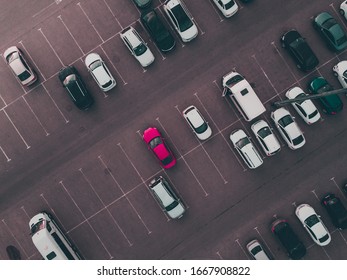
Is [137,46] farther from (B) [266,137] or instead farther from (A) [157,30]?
(B) [266,137]

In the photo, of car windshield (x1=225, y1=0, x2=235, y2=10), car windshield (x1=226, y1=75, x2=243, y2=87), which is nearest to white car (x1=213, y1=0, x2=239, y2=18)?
car windshield (x1=225, y1=0, x2=235, y2=10)

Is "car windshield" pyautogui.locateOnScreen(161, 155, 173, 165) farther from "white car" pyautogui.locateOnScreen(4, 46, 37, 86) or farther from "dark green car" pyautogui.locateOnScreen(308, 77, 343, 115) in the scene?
"dark green car" pyautogui.locateOnScreen(308, 77, 343, 115)

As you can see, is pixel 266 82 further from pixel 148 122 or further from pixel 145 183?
pixel 145 183

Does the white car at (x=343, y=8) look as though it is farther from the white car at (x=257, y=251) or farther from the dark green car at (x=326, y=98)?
the white car at (x=257, y=251)

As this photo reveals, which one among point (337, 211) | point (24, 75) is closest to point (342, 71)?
point (337, 211)

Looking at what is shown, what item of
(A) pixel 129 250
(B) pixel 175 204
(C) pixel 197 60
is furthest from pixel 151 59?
(A) pixel 129 250
